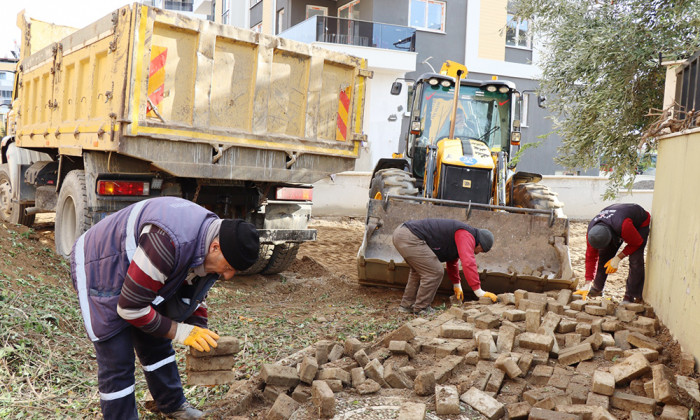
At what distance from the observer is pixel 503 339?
4684mm

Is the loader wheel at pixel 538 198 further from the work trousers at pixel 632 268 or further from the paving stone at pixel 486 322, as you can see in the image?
the paving stone at pixel 486 322

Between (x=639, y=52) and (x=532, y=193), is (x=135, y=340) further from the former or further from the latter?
(x=639, y=52)

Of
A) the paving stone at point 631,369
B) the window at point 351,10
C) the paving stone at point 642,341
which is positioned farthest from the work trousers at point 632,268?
the window at point 351,10

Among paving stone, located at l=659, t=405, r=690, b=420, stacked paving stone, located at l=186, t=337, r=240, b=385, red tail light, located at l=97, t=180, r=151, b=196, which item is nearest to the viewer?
stacked paving stone, located at l=186, t=337, r=240, b=385

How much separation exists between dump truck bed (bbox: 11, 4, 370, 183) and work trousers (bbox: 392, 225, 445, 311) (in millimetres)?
1423

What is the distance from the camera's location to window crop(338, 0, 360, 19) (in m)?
20.4

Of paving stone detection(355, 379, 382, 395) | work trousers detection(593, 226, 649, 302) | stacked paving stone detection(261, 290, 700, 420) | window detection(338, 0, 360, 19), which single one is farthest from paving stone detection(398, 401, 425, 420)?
window detection(338, 0, 360, 19)

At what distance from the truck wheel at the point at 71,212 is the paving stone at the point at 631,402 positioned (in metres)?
5.10

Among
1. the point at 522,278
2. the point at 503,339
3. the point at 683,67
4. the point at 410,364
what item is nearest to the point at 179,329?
the point at 410,364

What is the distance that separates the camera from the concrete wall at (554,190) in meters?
13.9

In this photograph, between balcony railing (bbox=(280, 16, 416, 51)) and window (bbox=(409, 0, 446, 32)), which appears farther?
window (bbox=(409, 0, 446, 32))

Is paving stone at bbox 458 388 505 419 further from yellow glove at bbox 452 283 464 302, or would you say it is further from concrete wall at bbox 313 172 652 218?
concrete wall at bbox 313 172 652 218

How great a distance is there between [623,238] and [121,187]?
5.12 metres

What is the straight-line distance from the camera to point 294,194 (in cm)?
752
